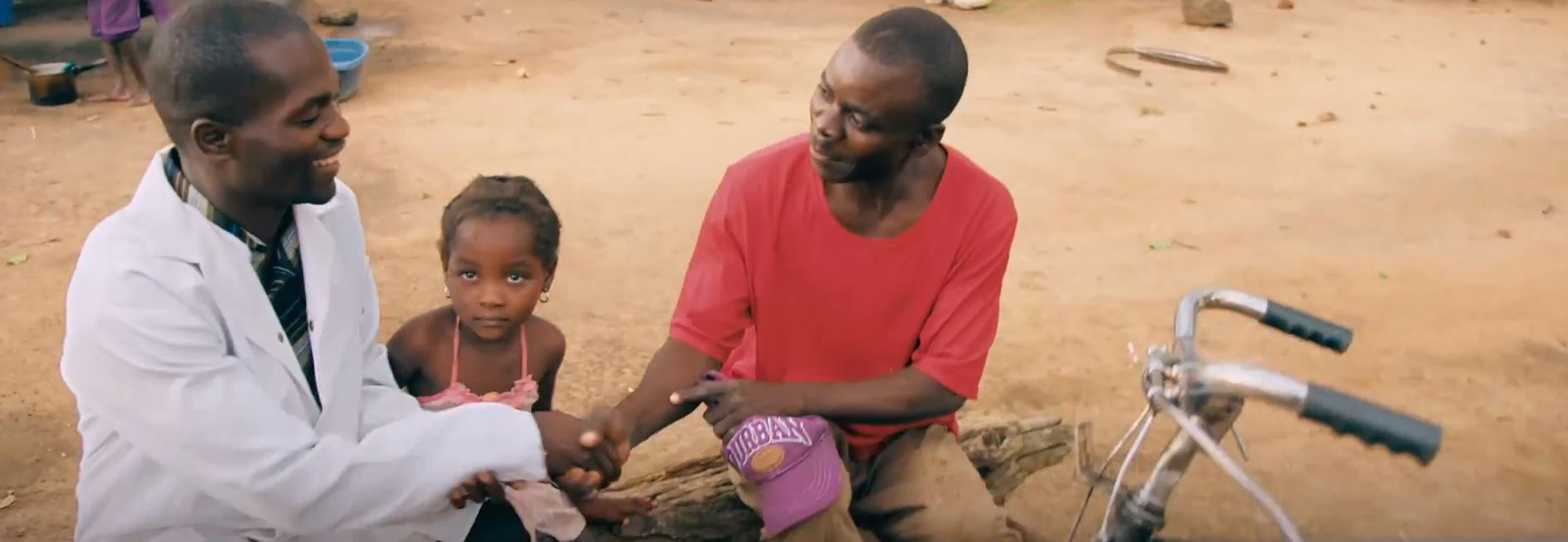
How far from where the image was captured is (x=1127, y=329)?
472 centimetres

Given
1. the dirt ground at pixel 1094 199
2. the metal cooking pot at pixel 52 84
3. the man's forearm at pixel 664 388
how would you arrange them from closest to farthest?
the man's forearm at pixel 664 388
the dirt ground at pixel 1094 199
the metal cooking pot at pixel 52 84

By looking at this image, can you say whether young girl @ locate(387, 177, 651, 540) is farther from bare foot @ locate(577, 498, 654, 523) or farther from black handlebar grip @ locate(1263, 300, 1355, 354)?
black handlebar grip @ locate(1263, 300, 1355, 354)

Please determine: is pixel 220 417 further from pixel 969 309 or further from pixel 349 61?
pixel 349 61

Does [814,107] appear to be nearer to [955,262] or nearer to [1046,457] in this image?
[955,262]

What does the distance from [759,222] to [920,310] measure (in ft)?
1.16

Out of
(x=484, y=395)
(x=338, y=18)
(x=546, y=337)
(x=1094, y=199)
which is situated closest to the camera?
(x=484, y=395)

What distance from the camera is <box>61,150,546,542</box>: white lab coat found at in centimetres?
193

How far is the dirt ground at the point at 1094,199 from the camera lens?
390cm

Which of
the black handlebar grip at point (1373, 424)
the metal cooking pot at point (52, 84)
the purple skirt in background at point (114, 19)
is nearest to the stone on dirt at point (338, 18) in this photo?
the purple skirt in background at point (114, 19)

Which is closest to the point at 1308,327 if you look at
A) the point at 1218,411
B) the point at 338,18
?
the point at 1218,411

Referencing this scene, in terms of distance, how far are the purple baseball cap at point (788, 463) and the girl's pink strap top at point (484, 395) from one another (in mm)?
610

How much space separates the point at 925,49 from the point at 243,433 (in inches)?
49.4

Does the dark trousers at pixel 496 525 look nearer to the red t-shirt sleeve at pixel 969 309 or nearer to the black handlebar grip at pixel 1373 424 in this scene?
the red t-shirt sleeve at pixel 969 309

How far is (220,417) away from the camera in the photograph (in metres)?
1.95
